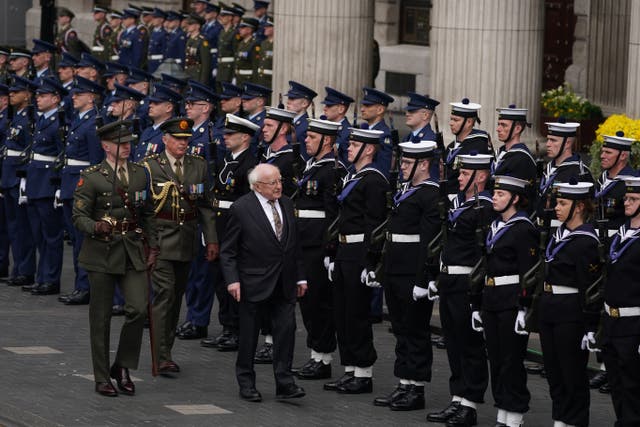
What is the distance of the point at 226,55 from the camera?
2522 centimetres

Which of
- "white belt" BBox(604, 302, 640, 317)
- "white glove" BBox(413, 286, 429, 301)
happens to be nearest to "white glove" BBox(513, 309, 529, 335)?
"white belt" BBox(604, 302, 640, 317)

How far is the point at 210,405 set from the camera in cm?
1299

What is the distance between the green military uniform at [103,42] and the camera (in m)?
27.7

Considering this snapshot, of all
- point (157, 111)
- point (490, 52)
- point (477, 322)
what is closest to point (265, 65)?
point (490, 52)

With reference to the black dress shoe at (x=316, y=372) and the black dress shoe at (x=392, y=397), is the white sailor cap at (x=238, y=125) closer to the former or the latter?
the black dress shoe at (x=316, y=372)

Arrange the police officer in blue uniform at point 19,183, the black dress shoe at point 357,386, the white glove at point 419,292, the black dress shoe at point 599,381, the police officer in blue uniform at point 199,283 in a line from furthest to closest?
the police officer in blue uniform at point 19,183 < the police officer in blue uniform at point 199,283 < the black dress shoe at point 599,381 < the black dress shoe at point 357,386 < the white glove at point 419,292

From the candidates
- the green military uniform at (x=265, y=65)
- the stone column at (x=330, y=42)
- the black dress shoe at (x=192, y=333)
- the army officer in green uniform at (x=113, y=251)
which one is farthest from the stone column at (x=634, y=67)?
the green military uniform at (x=265, y=65)

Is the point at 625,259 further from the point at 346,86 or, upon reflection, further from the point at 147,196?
the point at 346,86

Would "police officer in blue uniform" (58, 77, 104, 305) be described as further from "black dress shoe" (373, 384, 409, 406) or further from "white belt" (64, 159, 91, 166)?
"black dress shoe" (373, 384, 409, 406)

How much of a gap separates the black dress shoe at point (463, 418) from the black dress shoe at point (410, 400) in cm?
49

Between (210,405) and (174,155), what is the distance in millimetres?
2274

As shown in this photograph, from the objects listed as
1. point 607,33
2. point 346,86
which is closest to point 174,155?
point 346,86

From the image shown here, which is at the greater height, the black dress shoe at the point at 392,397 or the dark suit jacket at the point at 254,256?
the dark suit jacket at the point at 254,256

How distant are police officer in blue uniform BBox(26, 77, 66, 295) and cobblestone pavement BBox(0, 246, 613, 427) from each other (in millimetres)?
2097
